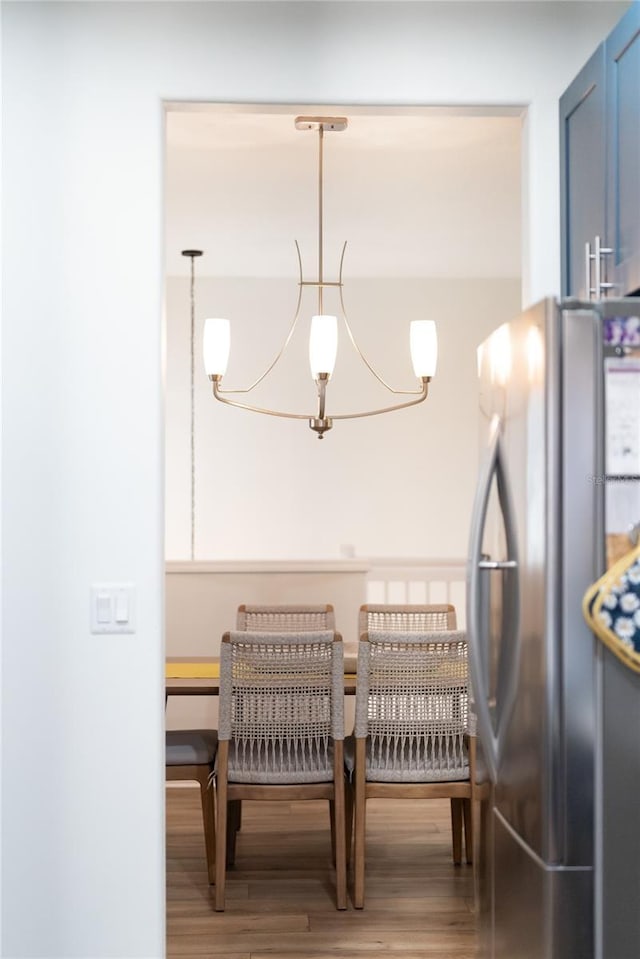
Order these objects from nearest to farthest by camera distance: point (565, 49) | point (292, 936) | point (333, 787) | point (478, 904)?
1. point (478, 904)
2. point (565, 49)
3. point (292, 936)
4. point (333, 787)

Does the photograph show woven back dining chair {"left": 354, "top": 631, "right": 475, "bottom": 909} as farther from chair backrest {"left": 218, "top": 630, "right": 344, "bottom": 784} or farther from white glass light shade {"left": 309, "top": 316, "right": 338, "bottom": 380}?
white glass light shade {"left": 309, "top": 316, "right": 338, "bottom": 380}

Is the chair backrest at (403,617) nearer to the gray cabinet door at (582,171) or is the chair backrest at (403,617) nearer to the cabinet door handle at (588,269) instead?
the gray cabinet door at (582,171)

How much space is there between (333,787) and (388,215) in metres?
3.00

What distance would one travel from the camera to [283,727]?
357 cm

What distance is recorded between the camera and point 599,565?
1.93 metres

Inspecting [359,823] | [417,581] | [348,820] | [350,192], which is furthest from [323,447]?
[359,823]

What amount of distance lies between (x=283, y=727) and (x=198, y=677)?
498 mm

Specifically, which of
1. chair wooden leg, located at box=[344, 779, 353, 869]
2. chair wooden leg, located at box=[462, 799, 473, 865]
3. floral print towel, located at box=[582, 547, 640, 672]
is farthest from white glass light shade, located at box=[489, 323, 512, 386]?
chair wooden leg, located at box=[462, 799, 473, 865]

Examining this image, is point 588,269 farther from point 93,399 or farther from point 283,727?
point 283,727

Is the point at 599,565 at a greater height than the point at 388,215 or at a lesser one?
lesser

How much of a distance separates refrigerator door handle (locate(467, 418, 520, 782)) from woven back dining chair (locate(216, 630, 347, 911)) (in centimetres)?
139

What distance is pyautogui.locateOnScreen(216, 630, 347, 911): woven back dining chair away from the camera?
3.53 metres

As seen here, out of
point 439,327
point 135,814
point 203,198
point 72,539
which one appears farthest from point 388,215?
point 135,814

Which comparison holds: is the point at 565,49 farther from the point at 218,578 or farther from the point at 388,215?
the point at 218,578
